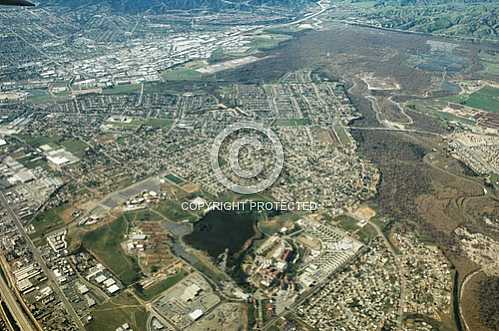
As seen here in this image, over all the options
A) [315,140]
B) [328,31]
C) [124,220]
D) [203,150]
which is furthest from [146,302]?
[328,31]

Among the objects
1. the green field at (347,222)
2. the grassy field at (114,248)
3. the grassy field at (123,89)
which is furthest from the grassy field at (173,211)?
the grassy field at (123,89)

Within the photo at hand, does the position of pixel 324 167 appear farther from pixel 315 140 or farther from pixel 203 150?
pixel 203 150

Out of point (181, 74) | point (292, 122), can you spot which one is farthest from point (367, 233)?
point (181, 74)

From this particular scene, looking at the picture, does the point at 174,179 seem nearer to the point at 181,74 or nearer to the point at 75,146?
the point at 75,146

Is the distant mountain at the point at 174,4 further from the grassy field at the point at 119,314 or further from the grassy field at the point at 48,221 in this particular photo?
the grassy field at the point at 119,314

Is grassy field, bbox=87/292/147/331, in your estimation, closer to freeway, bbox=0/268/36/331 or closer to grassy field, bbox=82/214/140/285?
grassy field, bbox=82/214/140/285

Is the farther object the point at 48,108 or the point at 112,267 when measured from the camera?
the point at 48,108

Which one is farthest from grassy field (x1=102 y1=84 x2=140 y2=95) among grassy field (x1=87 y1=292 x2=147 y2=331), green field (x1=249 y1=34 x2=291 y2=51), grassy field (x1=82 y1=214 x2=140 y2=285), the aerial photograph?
grassy field (x1=87 y1=292 x2=147 y2=331)
